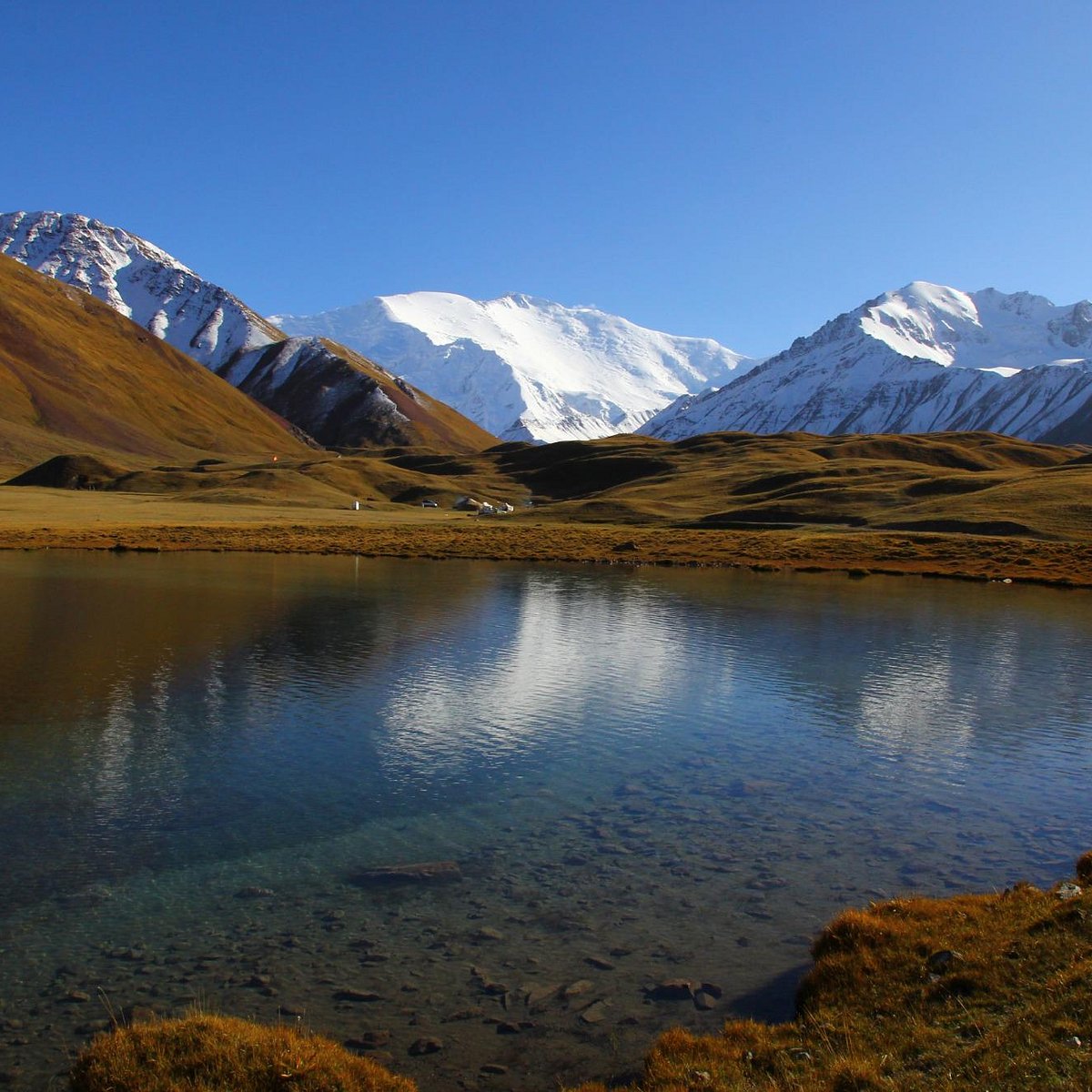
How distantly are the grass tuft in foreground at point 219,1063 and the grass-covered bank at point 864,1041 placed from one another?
0.02m

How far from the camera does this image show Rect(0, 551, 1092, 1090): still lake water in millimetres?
15422

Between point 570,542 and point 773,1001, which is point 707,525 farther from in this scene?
point 773,1001

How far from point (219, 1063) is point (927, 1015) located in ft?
32.3

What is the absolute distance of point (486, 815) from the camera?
2383 cm

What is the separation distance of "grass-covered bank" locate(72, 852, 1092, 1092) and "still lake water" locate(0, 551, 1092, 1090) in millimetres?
1047

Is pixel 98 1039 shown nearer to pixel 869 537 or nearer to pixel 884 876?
pixel 884 876

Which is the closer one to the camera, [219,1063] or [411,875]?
[219,1063]

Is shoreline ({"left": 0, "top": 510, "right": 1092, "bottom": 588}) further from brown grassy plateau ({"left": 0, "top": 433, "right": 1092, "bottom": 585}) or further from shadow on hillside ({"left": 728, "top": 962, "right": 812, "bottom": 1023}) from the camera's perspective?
shadow on hillside ({"left": 728, "top": 962, "right": 812, "bottom": 1023})

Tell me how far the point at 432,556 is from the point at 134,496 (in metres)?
114

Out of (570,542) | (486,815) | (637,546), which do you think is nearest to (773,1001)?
(486,815)

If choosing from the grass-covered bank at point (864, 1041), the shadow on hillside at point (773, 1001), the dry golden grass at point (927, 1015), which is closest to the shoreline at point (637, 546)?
the dry golden grass at point (927, 1015)

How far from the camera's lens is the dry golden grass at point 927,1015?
11.7 m

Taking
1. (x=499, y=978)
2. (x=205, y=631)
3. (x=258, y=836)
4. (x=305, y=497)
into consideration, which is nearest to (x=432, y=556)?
(x=205, y=631)

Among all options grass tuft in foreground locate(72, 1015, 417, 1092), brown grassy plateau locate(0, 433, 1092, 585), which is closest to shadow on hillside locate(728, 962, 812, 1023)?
grass tuft in foreground locate(72, 1015, 417, 1092)
